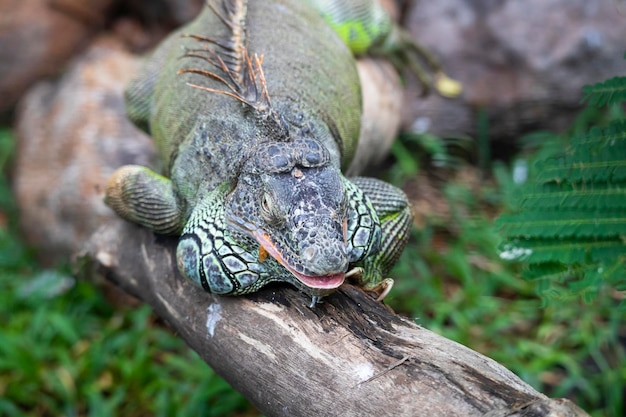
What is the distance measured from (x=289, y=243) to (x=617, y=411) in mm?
2820

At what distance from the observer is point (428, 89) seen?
6059 mm

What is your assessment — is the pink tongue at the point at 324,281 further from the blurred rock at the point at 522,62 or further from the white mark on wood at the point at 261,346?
the blurred rock at the point at 522,62

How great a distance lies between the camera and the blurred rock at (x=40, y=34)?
6.48 m

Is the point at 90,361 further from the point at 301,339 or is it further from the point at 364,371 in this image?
the point at 364,371

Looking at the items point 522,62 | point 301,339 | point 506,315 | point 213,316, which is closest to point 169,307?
point 213,316

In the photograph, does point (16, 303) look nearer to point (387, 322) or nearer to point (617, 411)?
point (387, 322)

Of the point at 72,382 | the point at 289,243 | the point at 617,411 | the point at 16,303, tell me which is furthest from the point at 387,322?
the point at 16,303

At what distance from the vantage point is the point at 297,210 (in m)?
2.52

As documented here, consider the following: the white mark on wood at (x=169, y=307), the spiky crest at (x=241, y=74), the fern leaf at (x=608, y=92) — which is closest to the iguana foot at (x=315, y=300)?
the spiky crest at (x=241, y=74)

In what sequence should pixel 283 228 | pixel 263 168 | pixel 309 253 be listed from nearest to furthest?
pixel 309 253, pixel 283 228, pixel 263 168

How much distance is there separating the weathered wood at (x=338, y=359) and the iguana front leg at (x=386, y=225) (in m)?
0.26

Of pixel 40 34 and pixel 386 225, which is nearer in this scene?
pixel 386 225

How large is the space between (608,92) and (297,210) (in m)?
1.28

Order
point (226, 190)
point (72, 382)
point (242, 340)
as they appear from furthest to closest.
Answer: point (72, 382)
point (226, 190)
point (242, 340)
